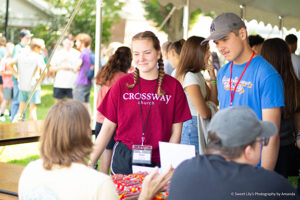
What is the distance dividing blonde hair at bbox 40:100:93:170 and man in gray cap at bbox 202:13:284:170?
1074mm

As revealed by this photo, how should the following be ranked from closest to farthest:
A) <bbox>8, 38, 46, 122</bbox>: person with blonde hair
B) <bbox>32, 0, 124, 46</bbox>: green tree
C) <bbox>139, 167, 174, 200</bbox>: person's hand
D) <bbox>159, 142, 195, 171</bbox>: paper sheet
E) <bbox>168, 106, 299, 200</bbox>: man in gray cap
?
<bbox>168, 106, 299, 200</bbox>: man in gray cap, <bbox>139, 167, 174, 200</bbox>: person's hand, <bbox>159, 142, 195, 171</bbox>: paper sheet, <bbox>8, 38, 46, 122</bbox>: person with blonde hair, <bbox>32, 0, 124, 46</bbox>: green tree

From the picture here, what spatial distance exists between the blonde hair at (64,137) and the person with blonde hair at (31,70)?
664cm

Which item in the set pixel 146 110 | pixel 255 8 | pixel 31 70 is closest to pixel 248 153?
pixel 146 110

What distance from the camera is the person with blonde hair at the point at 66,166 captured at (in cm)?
162

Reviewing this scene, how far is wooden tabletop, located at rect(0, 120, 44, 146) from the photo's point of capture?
3738 mm

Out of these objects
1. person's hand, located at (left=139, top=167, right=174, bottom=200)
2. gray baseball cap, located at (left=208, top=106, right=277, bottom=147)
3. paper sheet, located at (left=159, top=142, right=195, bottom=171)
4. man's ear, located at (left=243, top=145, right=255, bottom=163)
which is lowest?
person's hand, located at (left=139, top=167, right=174, bottom=200)

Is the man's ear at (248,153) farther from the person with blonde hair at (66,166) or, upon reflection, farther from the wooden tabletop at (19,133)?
the wooden tabletop at (19,133)

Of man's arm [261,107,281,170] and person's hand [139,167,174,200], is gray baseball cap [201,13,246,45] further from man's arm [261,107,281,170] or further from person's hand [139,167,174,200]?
person's hand [139,167,174,200]

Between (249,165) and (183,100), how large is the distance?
1033 millimetres

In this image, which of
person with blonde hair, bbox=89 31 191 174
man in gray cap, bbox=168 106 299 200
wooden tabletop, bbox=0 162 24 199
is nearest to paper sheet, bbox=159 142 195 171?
person with blonde hair, bbox=89 31 191 174

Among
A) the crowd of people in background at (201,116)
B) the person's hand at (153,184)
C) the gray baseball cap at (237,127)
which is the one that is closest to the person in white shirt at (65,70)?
the crowd of people in background at (201,116)

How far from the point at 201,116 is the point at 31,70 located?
17.9 ft

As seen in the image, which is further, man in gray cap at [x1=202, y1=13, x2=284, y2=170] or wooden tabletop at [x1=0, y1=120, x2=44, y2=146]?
wooden tabletop at [x1=0, y1=120, x2=44, y2=146]

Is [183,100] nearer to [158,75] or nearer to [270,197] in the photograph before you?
[158,75]
